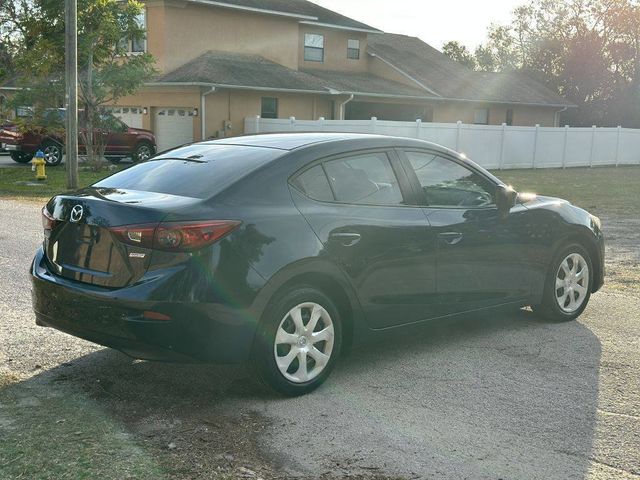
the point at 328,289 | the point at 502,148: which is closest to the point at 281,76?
the point at 502,148

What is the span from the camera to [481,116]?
1582 inches

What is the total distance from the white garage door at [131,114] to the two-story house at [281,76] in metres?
0.04

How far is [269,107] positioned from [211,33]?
361 cm

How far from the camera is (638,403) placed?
4.89m

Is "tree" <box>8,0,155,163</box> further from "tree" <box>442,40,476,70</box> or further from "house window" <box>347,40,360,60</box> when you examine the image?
"tree" <box>442,40,476,70</box>

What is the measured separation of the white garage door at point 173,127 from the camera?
29.2 m

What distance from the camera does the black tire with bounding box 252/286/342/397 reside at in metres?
4.66

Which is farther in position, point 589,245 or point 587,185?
point 587,185

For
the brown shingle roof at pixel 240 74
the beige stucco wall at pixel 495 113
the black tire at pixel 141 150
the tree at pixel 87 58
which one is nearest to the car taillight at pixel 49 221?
the tree at pixel 87 58

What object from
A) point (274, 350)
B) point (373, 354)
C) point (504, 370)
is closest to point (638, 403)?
point (504, 370)

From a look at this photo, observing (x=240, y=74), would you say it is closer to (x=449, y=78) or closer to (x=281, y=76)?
(x=281, y=76)

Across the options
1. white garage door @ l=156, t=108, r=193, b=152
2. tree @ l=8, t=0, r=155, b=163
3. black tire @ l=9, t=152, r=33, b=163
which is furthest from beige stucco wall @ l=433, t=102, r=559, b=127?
black tire @ l=9, t=152, r=33, b=163

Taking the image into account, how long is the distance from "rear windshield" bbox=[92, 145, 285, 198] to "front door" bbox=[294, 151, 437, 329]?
0.38 m

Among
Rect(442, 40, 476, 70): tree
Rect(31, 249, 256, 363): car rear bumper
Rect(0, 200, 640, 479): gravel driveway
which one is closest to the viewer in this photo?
Rect(0, 200, 640, 479): gravel driveway
